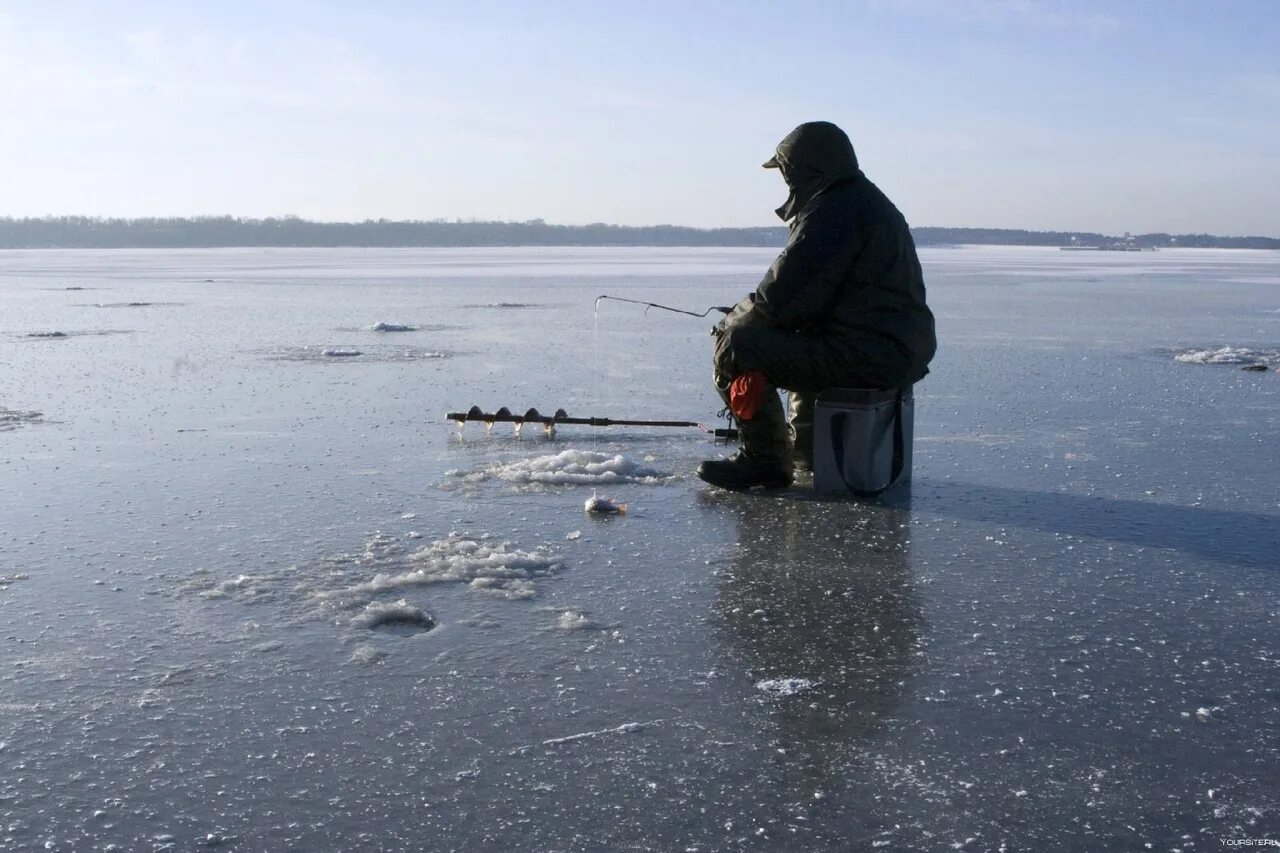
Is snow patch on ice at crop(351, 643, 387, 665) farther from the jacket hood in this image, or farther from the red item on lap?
the jacket hood

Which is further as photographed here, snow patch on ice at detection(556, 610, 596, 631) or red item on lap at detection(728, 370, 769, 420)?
red item on lap at detection(728, 370, 769, 420)

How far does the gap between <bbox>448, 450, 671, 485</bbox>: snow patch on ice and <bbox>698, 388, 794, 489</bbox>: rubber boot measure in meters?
0.40

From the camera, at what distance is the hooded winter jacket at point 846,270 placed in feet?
18.4

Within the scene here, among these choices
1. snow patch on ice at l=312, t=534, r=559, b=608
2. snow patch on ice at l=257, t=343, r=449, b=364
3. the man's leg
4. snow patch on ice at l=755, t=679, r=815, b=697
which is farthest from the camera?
snow patch on ice at l=257, t=343, r=449, b=364

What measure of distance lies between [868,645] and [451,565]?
1603mm

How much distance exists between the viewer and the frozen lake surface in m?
2.59

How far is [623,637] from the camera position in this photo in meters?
3.68

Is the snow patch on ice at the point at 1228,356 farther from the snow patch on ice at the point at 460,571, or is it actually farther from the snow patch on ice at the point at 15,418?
the snow patch on ice at the point at 15,418

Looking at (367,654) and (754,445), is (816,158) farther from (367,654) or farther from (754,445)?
(367,654)

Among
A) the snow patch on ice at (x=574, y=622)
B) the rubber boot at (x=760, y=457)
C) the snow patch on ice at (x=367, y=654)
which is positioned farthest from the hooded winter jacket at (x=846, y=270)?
the snow patch on ice at (x=367, y=654)

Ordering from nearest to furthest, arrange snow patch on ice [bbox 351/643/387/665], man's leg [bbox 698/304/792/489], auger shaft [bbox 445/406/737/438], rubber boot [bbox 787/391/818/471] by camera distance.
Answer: snow patch on ice [bbox 351/643/387/665], man's leg [bbox 698/304/792/489], rubber boot [bbox 787/391/818/471], auger shaft [bbox 445/406/737/438]

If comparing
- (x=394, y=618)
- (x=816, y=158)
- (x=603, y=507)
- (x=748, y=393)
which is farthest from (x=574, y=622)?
(x=816, y=158)

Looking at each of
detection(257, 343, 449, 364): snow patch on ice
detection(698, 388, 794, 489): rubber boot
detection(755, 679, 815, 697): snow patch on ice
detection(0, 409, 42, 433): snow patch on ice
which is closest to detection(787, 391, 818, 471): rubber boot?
detection(698, 388, 794, 489): rubber boot

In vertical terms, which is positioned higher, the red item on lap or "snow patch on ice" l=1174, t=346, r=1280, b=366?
the red item on lap
